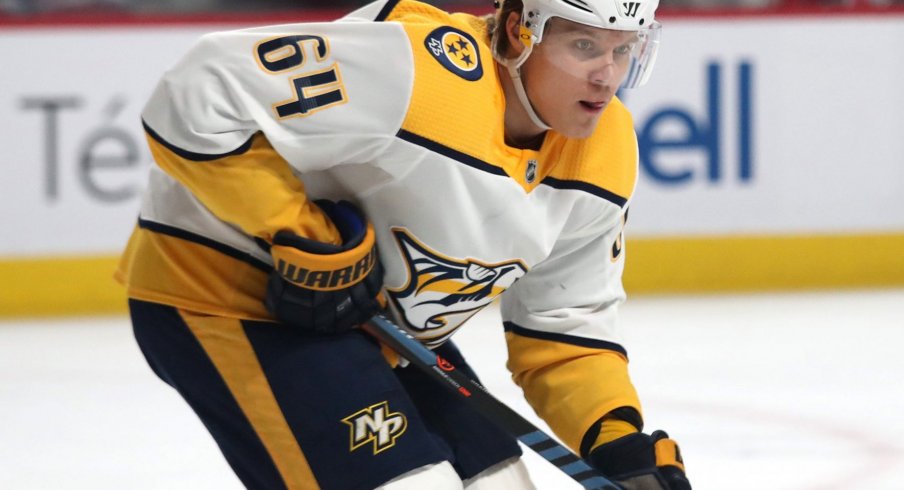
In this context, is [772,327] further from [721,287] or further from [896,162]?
[896,162]

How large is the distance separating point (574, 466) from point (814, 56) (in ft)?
11.0

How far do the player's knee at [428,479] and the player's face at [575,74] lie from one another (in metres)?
0.47

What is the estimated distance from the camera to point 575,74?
5.91 ft

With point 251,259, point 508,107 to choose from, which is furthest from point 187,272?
point 508,107

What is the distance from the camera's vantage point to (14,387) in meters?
3.61

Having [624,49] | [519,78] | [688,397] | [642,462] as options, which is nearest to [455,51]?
[519,78]

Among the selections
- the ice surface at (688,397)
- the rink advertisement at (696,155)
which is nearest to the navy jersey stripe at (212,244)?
the ice surface at (688,397)

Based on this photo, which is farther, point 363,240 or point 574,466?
point 574,466

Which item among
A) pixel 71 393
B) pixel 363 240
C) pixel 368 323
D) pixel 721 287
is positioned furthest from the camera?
pixel 721 287

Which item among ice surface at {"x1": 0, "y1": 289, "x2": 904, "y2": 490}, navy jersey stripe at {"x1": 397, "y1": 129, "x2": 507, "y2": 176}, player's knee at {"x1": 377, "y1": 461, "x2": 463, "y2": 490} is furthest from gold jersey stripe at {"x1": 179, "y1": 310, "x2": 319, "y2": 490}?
ice surface at {"x1": 0, "y1": 289, "x2": 904, "y2": 490}

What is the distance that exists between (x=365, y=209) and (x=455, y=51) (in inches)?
9.8

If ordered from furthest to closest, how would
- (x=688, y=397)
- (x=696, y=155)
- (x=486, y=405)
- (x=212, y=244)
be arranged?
(x=696, y=155) → (x=688, y=397) → (x=486, y=405) → (x=212, y=244)

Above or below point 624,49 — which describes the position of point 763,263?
below

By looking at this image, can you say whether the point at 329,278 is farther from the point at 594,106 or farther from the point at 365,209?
the point at 594,106
